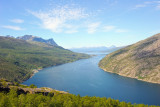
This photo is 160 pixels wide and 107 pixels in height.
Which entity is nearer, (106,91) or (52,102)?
(52,102)

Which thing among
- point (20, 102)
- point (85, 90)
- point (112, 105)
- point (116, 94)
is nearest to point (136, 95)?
point (116, 94)

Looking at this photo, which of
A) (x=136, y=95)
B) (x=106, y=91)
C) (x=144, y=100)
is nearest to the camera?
(x=144, y=100)

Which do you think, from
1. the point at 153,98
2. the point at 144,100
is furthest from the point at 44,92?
the point at 153,98

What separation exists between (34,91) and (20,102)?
23827 mm

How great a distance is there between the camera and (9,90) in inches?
3666

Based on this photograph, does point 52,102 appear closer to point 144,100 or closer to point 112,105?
point 112,105

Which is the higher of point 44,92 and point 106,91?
point 44,92

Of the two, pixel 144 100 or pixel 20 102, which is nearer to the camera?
pixel 20 102

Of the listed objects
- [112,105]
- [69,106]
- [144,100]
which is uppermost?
[69,106]

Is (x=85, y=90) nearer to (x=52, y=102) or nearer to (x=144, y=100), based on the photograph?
(x=144, y=100)

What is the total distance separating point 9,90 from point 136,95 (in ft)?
538

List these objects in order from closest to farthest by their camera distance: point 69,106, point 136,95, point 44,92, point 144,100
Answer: point 69,106, point 44,92, point 144,100, point 136,95

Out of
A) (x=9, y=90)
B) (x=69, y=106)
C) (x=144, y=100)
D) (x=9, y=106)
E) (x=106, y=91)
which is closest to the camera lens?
(x=9, y=106)

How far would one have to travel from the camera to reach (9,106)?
2768 inches
